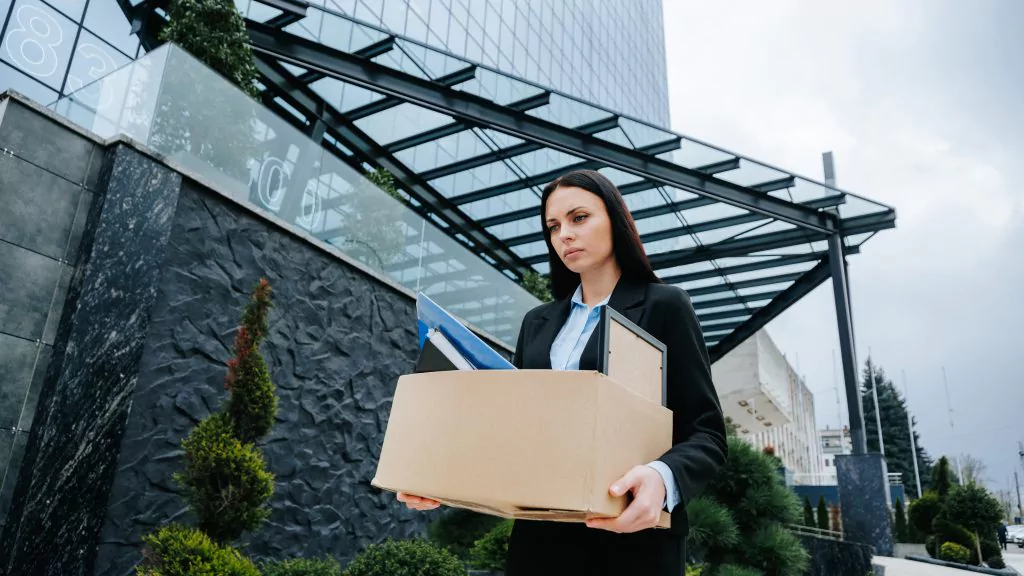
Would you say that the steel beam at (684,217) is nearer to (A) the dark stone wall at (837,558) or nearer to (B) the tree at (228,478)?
(A) the dark stone wall at (837,558)

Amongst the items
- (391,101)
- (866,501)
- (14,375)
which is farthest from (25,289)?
(866,501)

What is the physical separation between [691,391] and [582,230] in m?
0.43

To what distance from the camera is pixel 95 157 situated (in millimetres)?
4734

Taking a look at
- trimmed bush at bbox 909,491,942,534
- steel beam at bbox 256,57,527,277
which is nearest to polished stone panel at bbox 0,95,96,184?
steel beam at bbox 256,57,527,277

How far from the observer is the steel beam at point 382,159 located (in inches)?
412

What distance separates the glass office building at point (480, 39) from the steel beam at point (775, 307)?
28.7 feet

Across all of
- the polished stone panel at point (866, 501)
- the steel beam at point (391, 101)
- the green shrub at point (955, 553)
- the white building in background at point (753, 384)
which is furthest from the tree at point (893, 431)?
the steel beam at point (391, 101)

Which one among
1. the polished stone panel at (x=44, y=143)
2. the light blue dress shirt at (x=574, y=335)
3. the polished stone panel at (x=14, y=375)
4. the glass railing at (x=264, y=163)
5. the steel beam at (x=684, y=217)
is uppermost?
the steel beam at (x=684, y=217)

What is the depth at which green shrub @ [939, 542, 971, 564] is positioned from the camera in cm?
1328

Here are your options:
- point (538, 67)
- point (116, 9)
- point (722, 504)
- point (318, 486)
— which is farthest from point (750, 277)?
point (116, 9)

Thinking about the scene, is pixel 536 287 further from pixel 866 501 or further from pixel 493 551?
pixel 493 551

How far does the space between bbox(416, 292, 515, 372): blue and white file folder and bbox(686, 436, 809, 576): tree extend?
13.5 feet

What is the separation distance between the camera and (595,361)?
1291 mm

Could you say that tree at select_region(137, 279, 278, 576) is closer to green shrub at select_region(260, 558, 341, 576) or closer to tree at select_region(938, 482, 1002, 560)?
green shrub at select_region(260, 558, 341, 576)
